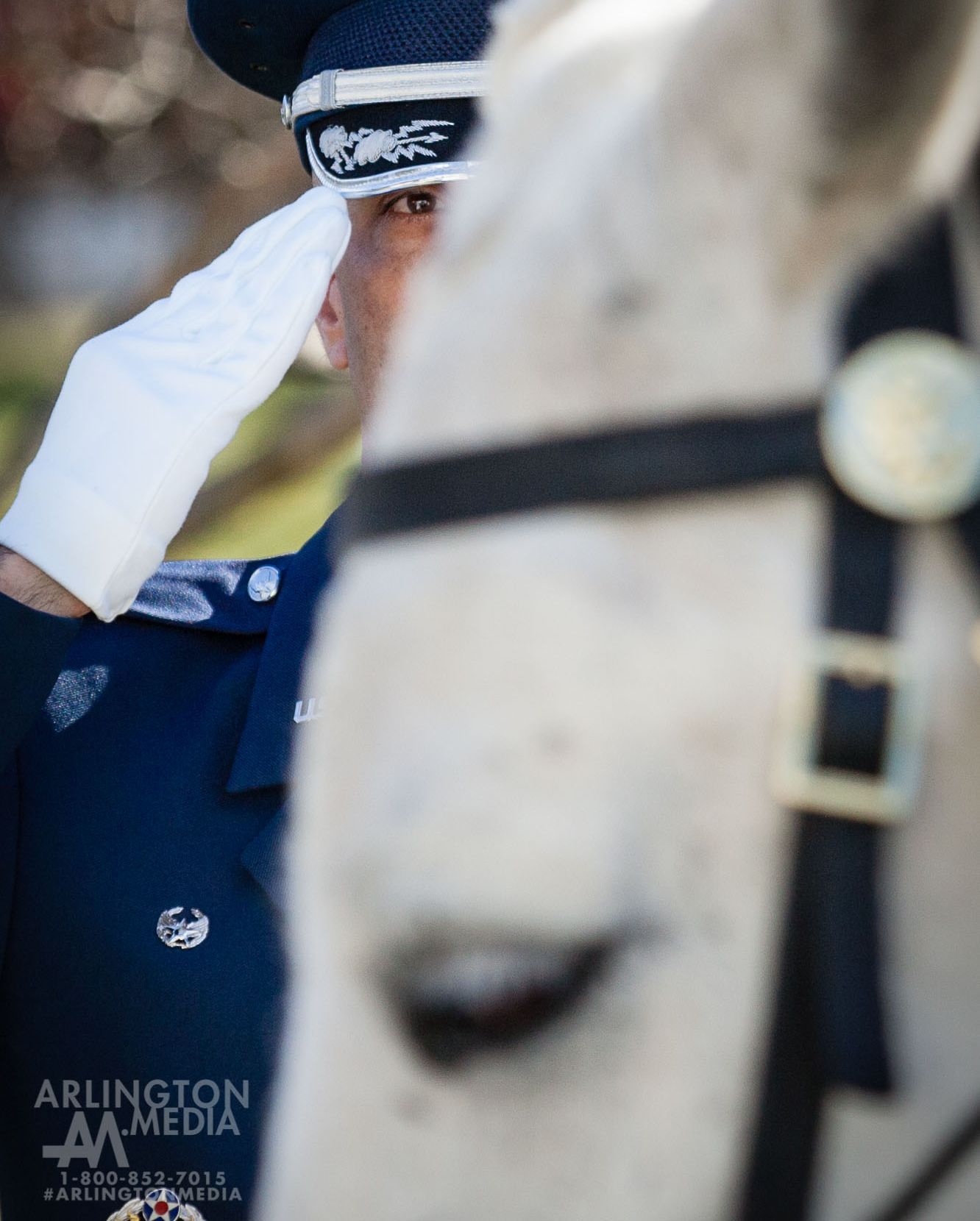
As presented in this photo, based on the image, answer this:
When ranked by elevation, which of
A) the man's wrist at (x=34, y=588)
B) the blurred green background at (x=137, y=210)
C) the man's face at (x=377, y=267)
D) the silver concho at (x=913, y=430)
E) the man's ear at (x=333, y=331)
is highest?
the silver concho at (x=913, y=430)

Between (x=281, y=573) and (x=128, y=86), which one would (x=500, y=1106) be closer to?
(x=281, y=573)

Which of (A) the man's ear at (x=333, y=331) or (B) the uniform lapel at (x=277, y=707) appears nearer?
(B) the uniform lapel at (x=277, y=707)

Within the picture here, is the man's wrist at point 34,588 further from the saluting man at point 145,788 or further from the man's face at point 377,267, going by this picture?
the man's face at point 377,267


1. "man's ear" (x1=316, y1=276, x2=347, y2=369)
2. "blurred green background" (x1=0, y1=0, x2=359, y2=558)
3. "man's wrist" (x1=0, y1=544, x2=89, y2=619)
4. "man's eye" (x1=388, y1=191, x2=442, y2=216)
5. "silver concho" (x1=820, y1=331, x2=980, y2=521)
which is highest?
"silver concho" (x1=820, y1=331, x2=980, y2=521)

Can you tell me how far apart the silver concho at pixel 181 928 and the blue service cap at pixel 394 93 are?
83 centimetres

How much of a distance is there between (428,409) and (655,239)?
12cm

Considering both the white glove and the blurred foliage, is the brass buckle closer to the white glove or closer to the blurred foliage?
the white glove

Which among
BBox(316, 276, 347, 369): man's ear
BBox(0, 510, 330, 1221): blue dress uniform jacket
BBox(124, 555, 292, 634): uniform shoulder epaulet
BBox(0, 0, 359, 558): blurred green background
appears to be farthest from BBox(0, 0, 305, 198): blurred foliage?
BBox(0, 510, 330, 1221): blue dress uniform jacket

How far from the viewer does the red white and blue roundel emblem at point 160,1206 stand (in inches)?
50.3

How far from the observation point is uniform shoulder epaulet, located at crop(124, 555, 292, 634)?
1.53m

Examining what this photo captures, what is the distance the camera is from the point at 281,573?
1580 mm

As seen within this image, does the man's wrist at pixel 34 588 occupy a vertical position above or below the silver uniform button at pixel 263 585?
above

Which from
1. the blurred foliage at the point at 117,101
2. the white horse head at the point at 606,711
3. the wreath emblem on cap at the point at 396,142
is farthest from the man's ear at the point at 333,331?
the blurred foliage at the point at 117,101

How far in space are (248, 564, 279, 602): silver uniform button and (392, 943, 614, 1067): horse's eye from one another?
1.01 m
